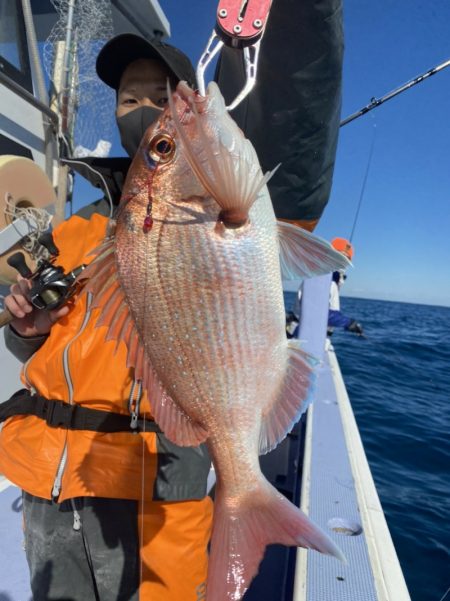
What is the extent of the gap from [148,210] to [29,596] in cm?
222

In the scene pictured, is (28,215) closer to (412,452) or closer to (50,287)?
(50,287)

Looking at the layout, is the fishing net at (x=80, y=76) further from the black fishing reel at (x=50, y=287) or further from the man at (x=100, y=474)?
the black fishing reel at (x=50, y=287)

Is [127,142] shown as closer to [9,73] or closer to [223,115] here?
[223,115]

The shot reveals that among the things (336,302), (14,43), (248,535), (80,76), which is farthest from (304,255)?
(336,302)

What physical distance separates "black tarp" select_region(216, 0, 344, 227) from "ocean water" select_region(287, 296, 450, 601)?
140 inches

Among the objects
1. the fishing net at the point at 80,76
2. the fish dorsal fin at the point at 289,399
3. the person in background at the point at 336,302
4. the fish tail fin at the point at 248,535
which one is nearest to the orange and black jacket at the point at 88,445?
the fish tail fin at the point at 248,535

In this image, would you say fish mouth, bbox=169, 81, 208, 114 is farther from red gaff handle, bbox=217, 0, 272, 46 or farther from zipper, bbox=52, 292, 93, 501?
zipper, bbox=52, 292, 93, 501

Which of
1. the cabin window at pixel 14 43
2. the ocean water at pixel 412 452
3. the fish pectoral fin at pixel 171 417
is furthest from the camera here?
the ocean water at pixel 412 452

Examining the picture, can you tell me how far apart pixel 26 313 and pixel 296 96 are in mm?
1321

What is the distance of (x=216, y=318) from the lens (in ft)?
3.69

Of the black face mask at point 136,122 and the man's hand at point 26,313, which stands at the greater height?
the black face mask at point 136,122

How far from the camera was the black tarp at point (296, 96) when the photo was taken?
129 cm

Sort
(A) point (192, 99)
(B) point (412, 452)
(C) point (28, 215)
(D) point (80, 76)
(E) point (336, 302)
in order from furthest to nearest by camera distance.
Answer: (E) point (336, 302) → (B) point (412, 452) → (D) point (80, 76) → (C) point (28, 215) → (A) point (192, 99)

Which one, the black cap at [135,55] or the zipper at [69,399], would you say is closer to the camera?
the zipper at [69,399]
